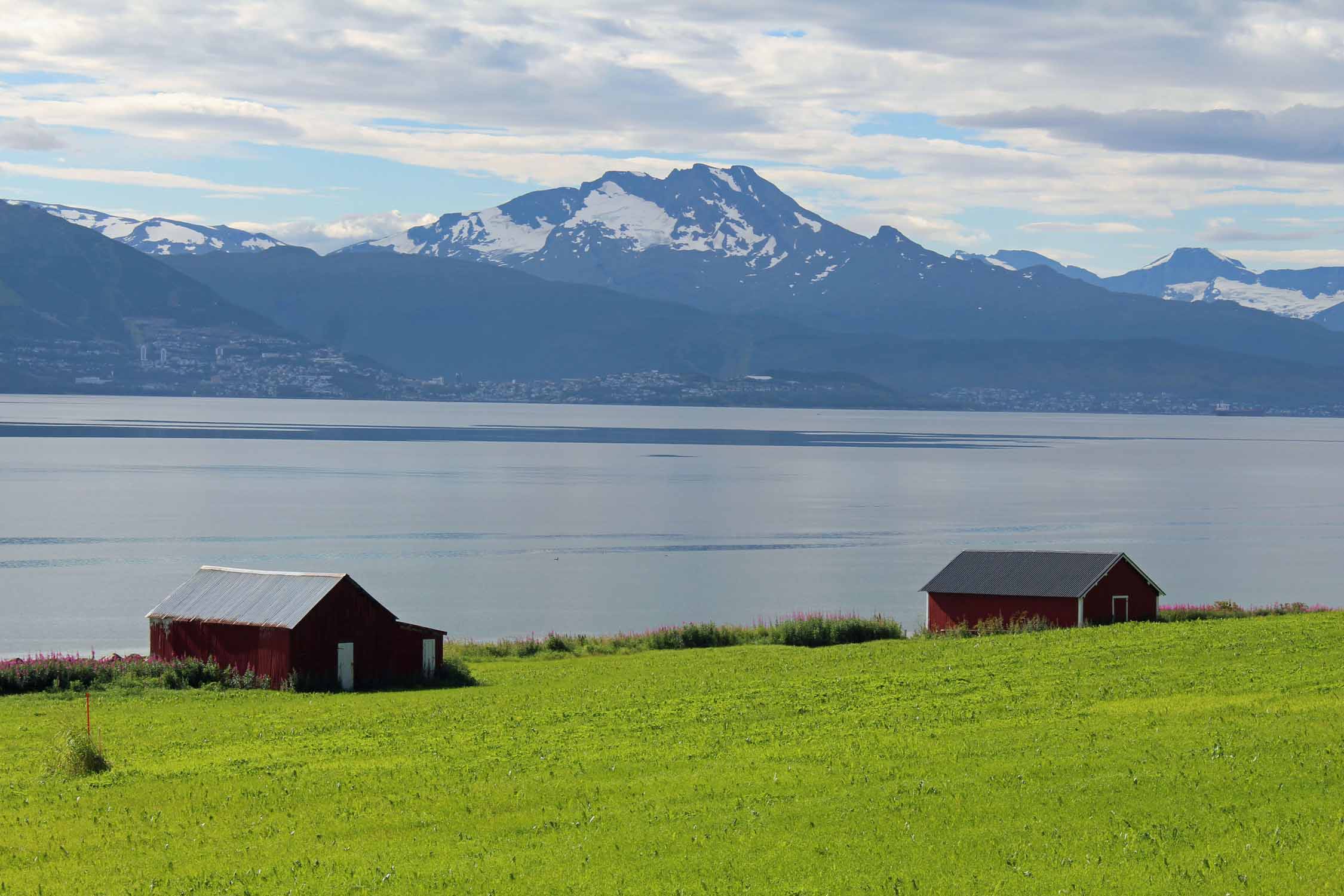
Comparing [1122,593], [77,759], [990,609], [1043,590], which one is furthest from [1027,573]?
[77,759]

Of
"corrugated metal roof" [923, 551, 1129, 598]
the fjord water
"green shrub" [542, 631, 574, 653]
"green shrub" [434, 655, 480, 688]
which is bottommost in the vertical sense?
the fjord water

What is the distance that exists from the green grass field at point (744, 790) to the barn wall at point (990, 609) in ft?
57.5

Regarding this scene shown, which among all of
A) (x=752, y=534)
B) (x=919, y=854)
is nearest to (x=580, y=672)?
(x=919, y=854)

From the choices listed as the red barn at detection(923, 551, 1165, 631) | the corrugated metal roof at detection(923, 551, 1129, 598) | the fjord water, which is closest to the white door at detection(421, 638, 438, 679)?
the red barn at detection(923, 551, 1165, 631)

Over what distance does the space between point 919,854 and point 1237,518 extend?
12362 centimetres

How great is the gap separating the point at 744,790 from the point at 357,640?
23.8 meters

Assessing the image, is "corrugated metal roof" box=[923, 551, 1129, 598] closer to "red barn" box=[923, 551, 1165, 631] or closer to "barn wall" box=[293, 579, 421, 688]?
"red barn" box=[923, 551, 1165, 631]

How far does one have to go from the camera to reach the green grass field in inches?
729

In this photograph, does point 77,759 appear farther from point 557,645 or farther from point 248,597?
point 557,645

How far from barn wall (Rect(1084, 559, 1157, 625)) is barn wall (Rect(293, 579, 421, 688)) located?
2380 centimetres

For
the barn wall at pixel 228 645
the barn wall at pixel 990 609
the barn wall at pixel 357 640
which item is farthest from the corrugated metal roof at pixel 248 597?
the barn wall at pixel 990 609

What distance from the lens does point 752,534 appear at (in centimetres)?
11462

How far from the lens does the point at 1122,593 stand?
54.9 meters

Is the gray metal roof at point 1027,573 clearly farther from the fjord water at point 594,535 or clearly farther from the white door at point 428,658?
the white door at point 428,658
